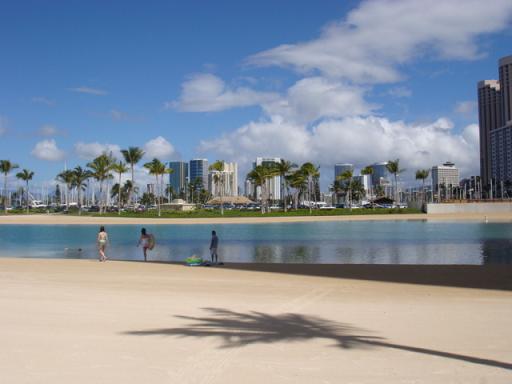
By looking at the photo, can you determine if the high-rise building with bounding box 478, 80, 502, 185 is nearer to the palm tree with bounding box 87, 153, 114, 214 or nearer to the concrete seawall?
the concrete seawall

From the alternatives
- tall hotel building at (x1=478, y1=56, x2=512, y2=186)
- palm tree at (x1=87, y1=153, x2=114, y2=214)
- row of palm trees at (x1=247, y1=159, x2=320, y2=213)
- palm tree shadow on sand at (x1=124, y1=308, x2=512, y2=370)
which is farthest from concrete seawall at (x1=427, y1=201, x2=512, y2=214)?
tall hotel building at (x1=478, y1=56, x2=512, y2=186)

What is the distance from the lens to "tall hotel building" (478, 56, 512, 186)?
555 ft

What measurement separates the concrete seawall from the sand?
76.7m

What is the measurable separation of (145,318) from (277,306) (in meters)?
3.27

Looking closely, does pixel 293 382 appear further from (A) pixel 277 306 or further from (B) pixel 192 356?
(A) pixel 277 306

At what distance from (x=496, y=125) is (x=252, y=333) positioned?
8127 inches

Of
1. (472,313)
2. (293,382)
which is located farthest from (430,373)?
(472,313)

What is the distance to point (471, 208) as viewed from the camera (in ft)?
288

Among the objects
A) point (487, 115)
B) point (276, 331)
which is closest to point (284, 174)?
point (276, 331)

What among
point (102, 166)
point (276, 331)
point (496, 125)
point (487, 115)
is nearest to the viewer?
point (276, 331)

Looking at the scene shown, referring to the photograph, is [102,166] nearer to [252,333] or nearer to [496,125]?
[252,333]

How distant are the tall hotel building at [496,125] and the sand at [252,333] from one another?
167 metres

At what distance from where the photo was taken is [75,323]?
10164 millimetres

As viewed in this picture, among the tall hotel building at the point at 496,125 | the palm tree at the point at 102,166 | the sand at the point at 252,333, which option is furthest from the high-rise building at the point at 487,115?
the sand at the point at 252,333
